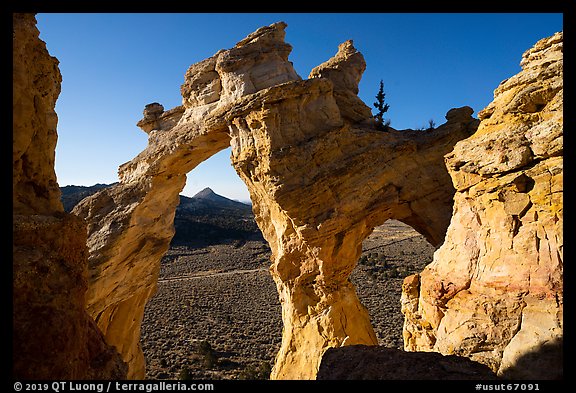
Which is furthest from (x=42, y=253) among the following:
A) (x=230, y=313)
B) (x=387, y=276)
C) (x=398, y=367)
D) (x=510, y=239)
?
(x=387, y=276)

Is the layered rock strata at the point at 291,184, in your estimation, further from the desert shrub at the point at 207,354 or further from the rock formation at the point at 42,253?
the rock formation at the point at 42,253

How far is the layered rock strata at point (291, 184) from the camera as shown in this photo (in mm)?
13383

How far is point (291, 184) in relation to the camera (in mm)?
13289

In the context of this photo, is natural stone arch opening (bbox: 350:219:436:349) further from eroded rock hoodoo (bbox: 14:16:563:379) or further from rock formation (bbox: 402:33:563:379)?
rock formation (bbox: 402:33:563:379)

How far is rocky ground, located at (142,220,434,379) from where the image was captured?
20578mm

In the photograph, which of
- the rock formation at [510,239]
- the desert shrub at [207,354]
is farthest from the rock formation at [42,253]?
the desert shrub at [207,354]

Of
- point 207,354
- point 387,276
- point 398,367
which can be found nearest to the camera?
point 398,367

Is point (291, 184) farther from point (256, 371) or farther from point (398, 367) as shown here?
point (256, 371)

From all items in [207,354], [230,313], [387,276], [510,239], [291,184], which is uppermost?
[291,184]

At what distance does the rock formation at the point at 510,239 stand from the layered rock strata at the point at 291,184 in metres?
5.51

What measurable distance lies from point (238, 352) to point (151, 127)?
14.1m

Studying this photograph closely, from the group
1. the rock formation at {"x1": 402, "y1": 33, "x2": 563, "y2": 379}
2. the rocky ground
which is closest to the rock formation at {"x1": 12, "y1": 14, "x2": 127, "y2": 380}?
the rock formation at {"x1": 402, "y1": 33, "x2": 563, "y2": 379}

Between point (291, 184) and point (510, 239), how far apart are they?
7.98m
